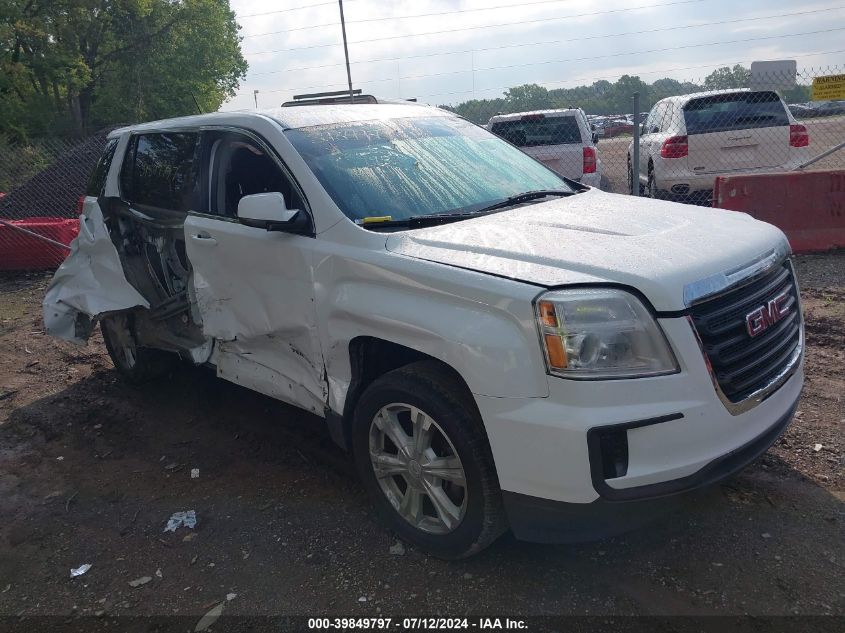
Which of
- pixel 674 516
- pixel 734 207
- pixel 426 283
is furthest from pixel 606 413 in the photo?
pixel 734 207

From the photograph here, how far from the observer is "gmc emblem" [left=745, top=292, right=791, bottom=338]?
279cm

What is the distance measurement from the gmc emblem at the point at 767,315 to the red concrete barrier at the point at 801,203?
5.10 meters

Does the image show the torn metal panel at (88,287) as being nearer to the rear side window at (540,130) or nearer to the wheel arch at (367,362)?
the wheel arch at (367,362)

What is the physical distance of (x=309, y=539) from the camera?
3.41m

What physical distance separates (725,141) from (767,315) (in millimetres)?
7249

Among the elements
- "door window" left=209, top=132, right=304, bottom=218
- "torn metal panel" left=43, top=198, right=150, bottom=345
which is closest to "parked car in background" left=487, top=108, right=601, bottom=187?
"torn metal panel" left=43, top=198, right=150, bottom=345

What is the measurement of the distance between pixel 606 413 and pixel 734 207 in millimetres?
6257

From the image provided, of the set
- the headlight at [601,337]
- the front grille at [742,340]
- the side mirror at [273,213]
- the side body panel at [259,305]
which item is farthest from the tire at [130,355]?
the front grille at [742,340]

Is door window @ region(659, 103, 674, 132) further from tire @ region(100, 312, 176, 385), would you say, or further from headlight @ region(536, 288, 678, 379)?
headlight @ region(536, 288, 678, 379)

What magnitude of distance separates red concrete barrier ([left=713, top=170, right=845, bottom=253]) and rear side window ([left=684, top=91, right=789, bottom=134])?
1914mm

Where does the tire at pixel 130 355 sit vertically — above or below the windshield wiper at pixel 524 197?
below

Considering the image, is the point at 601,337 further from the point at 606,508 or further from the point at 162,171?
the point at 162,171

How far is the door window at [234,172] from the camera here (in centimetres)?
402

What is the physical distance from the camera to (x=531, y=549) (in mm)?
3172
